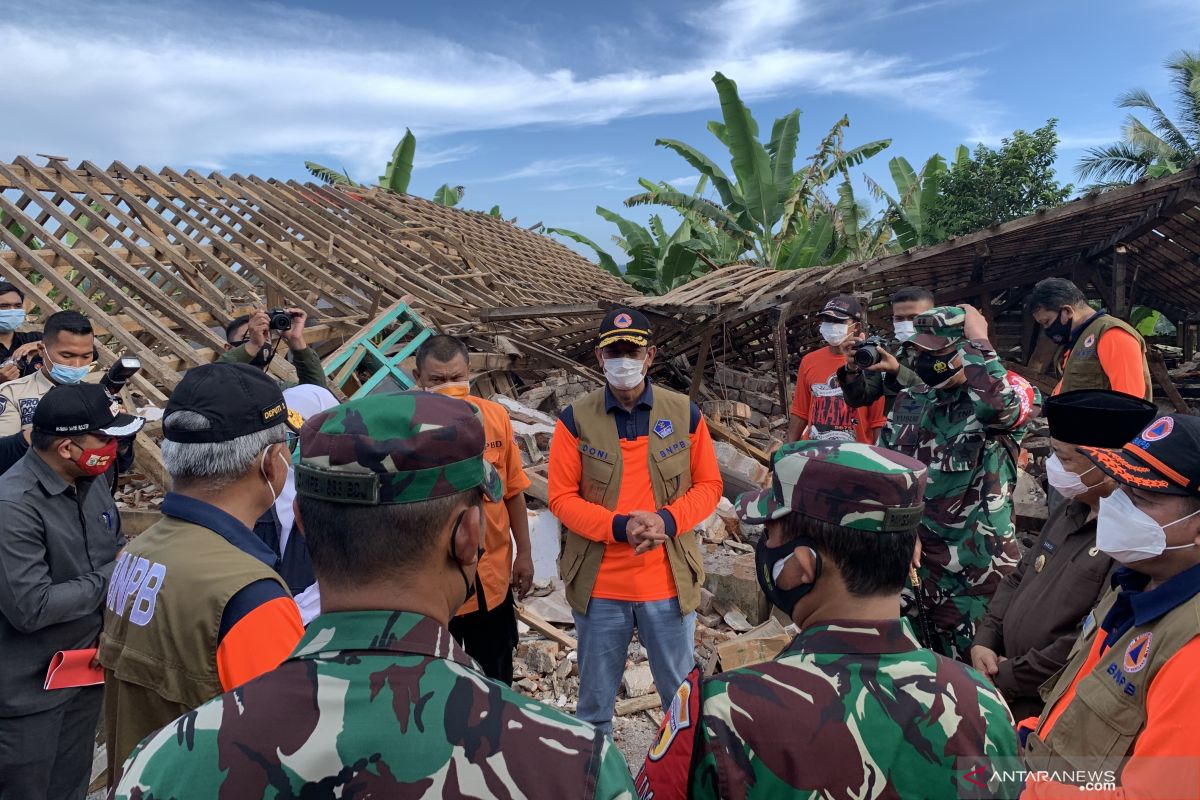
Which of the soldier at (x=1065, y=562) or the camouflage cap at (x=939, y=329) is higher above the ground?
the camouflage cap at (x=939, y=329)

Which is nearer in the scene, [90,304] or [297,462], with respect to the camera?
[297,462]

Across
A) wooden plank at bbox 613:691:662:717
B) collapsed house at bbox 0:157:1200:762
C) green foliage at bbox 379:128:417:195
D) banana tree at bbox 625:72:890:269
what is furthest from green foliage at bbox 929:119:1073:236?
wooden plank at bbox 613:691:662:717

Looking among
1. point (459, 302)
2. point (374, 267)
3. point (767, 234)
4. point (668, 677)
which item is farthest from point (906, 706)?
point (767, 234)

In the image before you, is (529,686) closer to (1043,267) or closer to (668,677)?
(668,677)

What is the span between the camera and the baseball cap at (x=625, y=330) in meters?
3.37

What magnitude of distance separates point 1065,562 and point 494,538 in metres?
2.33

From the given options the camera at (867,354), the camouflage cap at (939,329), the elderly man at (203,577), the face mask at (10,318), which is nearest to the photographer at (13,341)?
the face mask at (10,318)

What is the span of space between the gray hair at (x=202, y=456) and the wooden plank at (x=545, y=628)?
3.34 meters

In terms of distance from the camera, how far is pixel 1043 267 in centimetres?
1098

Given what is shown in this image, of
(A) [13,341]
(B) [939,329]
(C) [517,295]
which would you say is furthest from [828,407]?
(C) [517,295]

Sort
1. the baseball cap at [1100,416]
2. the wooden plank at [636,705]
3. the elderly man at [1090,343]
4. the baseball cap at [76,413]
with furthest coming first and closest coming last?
the elderly man at [1090,343]
the wooden plank at [636,705]
the baseball cap at [76,413]
the baseball cap at [1100,416]

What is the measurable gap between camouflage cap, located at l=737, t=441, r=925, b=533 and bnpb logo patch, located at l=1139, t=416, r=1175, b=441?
27.3 inches

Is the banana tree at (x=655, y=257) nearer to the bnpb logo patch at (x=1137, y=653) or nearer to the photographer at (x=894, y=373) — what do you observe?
the photographer at (x=894, y=373)

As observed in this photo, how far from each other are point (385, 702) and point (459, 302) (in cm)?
835
